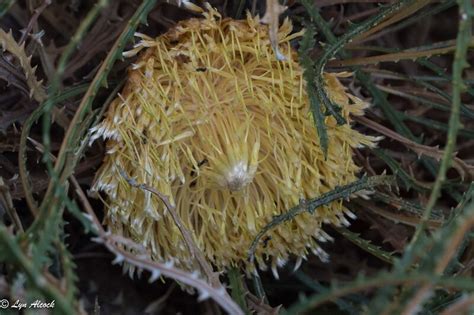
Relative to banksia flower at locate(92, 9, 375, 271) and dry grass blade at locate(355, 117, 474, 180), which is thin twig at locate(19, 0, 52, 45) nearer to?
banksia flower at locate(92, 9, 375, 271)

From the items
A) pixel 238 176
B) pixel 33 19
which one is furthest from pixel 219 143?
pixel 33 19

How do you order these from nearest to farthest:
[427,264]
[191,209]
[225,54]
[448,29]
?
[427,264]
[225,54]
[191,209]
[448,29]

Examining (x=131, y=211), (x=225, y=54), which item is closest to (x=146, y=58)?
(x=225, y=54)

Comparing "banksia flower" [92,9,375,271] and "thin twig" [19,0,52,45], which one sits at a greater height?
"thin twig" [19,0,52,45]

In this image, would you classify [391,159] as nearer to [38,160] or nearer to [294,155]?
[294,155]

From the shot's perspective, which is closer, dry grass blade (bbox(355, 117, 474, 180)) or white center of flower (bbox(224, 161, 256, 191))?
white center of flower (bbox(224, 161, 256, 191))

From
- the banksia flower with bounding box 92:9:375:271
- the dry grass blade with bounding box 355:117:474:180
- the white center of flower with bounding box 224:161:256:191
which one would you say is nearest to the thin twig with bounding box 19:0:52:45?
the banksia flower with bounding box 92:9:375:271
